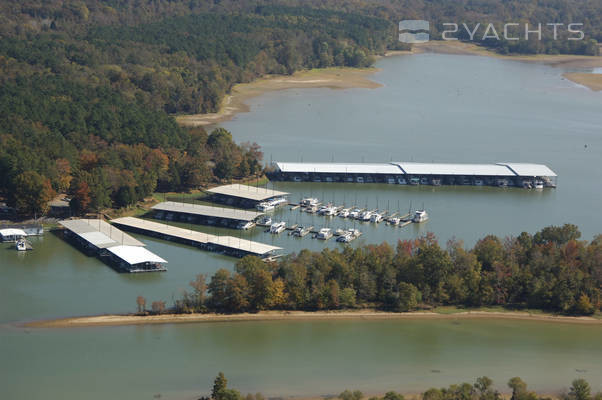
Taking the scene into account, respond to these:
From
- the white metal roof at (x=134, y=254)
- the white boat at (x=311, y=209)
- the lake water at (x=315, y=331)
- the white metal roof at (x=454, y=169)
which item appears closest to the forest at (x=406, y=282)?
the lake water at (x=315, y=331)

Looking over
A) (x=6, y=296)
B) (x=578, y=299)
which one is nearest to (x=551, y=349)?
(x=578, y=299)

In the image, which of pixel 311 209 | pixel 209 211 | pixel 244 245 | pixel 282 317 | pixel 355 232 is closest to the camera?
pixel 282 317

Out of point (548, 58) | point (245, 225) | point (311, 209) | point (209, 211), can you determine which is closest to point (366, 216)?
point (311, 209)

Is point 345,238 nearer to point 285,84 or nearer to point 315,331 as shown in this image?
point 315,331

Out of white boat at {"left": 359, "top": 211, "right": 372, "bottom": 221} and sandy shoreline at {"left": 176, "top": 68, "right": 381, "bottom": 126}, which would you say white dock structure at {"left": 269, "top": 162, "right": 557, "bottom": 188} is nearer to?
white boat at {"left": 359, "top": 211, "right": 372, "bottom": 221}

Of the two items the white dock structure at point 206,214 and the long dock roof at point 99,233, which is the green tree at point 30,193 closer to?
the long dock roof at point 99,233

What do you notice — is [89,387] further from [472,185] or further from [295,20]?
[295,20]
